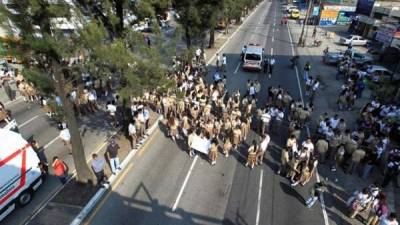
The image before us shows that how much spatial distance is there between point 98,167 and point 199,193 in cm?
422

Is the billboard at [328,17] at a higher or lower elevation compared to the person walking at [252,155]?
lower

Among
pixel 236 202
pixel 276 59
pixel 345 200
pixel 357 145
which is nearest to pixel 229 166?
pixel 236 202

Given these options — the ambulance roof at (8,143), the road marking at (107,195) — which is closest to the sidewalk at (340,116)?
the road marking at (107,195)

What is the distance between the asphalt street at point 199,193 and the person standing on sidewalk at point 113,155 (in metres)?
0.57

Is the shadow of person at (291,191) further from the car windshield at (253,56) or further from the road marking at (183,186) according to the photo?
the car windshield at (253,56)

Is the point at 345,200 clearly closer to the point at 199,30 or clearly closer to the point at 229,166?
the point at 229,166

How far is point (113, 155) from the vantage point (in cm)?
1322

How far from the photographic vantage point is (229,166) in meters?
14.8

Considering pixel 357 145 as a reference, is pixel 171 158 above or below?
below

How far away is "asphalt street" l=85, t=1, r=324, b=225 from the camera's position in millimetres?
11656

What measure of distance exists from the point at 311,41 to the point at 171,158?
123 feet

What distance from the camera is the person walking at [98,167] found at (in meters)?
12.3

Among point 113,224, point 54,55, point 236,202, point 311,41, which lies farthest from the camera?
point 311,41

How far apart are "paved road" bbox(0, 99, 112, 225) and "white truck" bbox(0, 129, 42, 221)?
14.6 inches
